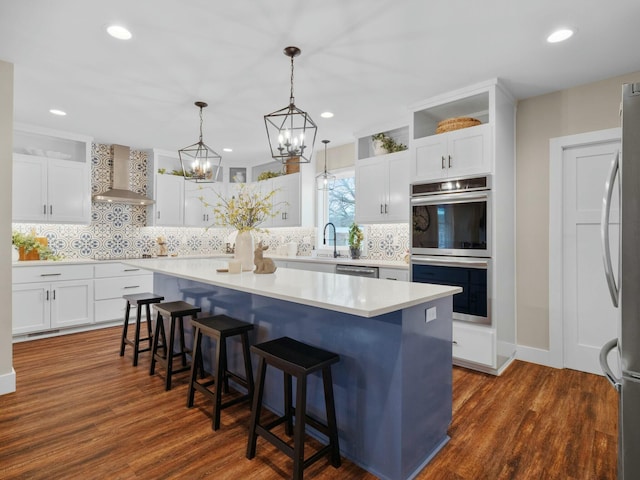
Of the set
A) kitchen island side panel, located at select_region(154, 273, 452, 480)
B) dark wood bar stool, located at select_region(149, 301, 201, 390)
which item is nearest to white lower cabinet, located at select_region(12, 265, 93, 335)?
dark wood bar stool, located at select_region(149, 301, 201, 390)

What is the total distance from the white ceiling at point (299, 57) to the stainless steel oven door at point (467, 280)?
5.53ft

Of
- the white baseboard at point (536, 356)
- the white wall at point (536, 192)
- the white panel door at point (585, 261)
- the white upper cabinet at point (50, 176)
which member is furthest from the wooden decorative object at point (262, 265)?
the white upper cabinet at point (50, 176)

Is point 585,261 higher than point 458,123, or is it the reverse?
point 458,123

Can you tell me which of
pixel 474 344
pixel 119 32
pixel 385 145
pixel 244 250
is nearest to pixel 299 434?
pixel 244 250

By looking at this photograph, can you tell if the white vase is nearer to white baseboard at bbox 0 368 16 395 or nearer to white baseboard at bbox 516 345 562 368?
white baseboard at bbox 0 368 16 395

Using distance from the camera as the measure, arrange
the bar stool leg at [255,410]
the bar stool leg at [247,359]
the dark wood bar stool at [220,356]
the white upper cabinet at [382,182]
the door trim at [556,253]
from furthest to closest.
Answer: the white upper cabinet at [382,182], the door trim at [556,253], the bar stool leg at [247,359], the dark wood bar stool at [220,356], the bar stool leg at [255,410]

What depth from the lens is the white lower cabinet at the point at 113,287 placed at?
466 cm

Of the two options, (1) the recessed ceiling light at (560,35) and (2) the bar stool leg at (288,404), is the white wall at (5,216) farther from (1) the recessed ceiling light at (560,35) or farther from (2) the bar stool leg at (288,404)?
(1) the recessed ceiling light at (560,35)

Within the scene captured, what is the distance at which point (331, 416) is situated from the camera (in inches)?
72.4

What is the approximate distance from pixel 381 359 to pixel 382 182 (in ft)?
9.74

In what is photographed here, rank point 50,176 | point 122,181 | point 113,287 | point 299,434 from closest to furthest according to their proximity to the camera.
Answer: point 299,434, point 50,176, point 113,287, point 122,181

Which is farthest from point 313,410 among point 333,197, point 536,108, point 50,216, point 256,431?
point 50,216

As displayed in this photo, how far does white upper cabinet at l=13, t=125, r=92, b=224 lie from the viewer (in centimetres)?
436

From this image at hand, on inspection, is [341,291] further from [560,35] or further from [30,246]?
[30,246]
